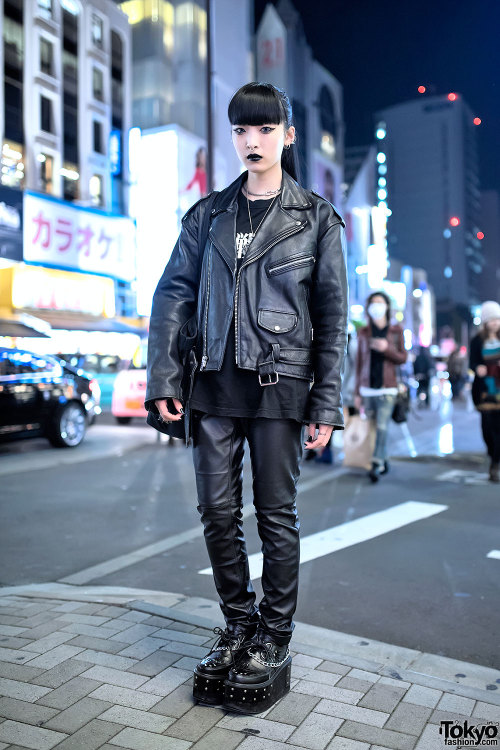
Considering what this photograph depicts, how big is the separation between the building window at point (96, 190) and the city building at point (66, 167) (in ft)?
0.15

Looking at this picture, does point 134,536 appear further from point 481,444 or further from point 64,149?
point 64,149

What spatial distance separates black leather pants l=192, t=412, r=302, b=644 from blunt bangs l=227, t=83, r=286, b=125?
105 centimetres

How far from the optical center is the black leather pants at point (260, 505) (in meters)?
2.57

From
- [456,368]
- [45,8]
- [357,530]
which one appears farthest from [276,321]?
[45,8]

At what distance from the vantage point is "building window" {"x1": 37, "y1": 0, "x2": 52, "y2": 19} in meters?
28.5

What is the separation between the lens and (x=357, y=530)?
18.3ft

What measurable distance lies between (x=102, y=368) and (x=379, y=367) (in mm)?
13320

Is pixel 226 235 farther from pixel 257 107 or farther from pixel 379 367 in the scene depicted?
pixel 379 367

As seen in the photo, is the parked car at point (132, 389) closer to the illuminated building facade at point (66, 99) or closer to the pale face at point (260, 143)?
the pale face at point (260, 143)

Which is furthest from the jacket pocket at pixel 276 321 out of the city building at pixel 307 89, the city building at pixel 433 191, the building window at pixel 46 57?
the city building at pixel 433 191

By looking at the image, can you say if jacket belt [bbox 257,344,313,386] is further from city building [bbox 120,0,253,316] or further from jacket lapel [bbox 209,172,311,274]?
city building [bbox 120,0,253,316]

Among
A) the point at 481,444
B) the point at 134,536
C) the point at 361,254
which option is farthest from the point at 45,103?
the point at 361,254

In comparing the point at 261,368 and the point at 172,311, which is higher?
the point at 172,311

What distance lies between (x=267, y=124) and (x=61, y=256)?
23974 millimetres
